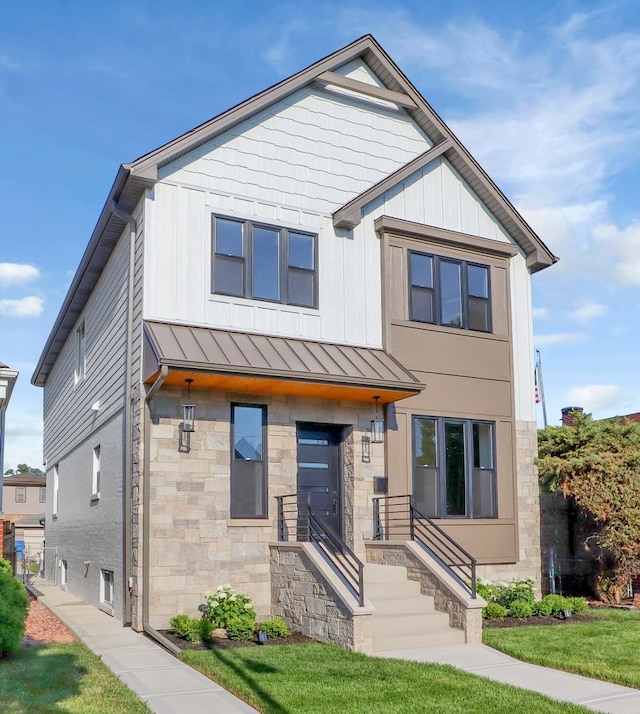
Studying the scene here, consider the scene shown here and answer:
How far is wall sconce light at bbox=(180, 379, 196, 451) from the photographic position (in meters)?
12.9

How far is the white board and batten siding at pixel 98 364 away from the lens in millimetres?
14992

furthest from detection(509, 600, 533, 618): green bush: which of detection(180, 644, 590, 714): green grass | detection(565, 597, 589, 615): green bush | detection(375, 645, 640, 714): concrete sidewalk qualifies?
detection(180, 644, 590, 714): green grass

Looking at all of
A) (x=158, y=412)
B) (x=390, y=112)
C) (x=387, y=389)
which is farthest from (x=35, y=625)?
(x=390, y=112)

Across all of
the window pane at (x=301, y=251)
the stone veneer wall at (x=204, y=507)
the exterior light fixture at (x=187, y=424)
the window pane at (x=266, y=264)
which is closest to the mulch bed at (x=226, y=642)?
the stone veneer wall at (x=204, y=507)

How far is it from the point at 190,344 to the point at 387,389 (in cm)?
352

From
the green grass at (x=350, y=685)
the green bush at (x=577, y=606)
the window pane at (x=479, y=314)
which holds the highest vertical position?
the window pane at (x=479, y=314)

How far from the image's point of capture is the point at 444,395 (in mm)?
15758

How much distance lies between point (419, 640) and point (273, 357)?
4.89 m

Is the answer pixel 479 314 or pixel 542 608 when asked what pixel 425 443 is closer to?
pixel 479 314

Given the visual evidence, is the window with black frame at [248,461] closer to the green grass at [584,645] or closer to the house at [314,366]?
the house at [314,366]

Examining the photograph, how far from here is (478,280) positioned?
1670 centimetres

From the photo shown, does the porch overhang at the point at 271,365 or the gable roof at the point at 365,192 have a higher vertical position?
the gable roof at the point at 365,192

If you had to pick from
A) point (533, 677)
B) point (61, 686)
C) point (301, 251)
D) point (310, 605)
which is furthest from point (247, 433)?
point (533, 677)

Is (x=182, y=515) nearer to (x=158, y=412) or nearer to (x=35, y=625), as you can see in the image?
(x=158, y=412)
